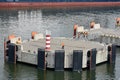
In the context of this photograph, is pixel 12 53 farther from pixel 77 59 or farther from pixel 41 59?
pixel 77 59

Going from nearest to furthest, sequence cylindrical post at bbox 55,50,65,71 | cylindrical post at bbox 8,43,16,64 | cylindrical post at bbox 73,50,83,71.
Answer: cylindrical post at bbox 55,50,65,71
cylindrical post at bbox 73,50,83,71
cylindrical post at bbox 8,43,16,64

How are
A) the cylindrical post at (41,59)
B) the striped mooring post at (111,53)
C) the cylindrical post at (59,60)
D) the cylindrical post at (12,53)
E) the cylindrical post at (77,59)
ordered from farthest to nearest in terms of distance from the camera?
the striped mooring post at (111,53) < the cylindrical post at (12,53) < the cylindrical post at (41,59) < the cylindrical post at (77,59) < the cylindrical post at (59,60)

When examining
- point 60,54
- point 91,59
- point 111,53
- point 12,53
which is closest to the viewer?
point 60,54

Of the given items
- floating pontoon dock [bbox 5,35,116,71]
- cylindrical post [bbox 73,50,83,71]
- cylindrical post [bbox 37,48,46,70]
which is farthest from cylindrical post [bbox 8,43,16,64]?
cylindrical post [bbox 73,50,83,71]

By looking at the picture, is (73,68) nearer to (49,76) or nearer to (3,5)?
(49,76)

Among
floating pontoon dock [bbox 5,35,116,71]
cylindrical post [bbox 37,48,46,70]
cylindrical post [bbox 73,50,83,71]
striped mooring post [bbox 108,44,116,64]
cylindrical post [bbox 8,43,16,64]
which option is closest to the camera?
cylindrical post [bbox 73,50,83,71]

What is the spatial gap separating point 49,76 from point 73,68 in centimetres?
258

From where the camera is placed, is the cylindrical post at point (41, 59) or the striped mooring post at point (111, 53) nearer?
the cylindrical post at point (41, 59)

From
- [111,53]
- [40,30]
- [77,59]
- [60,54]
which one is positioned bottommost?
[77,59]

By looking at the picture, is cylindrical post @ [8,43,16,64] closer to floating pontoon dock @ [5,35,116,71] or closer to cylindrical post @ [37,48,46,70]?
floating pontoon dock @ [5,35,116,71]

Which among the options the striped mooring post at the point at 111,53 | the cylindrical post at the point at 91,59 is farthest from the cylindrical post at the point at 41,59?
the striped mooring post at the point at 111,53

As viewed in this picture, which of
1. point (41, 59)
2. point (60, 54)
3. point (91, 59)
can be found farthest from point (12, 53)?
point (91, 59)

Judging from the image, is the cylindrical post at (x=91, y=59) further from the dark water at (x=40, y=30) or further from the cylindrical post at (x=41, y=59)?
the cylindrical post at (x=41, y=59)

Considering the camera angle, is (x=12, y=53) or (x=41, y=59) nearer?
(x=41, y=59)
